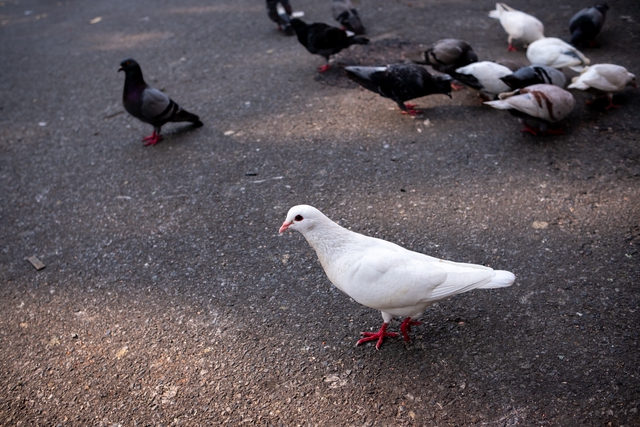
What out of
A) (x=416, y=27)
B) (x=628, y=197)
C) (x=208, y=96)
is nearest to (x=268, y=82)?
(x=208, y=96)

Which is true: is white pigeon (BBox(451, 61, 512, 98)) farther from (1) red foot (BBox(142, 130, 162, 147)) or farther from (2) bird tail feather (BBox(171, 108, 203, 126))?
(1) red foot (BBox(142, 130, 162, 147))

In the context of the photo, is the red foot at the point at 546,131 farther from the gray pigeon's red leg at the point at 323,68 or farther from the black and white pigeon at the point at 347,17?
the black and white pigeon at the point at 347,17

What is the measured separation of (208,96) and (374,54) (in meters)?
2.27

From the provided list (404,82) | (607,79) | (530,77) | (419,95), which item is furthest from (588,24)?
(404,82)

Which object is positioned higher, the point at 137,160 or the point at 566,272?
the point at 566,272

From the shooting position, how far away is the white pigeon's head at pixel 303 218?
2.58 meters

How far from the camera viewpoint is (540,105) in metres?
4.24

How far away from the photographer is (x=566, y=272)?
3.10 m

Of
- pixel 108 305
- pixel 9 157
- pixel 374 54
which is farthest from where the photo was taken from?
pixel 374 54

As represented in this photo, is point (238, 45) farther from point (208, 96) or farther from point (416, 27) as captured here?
point (416, 27)

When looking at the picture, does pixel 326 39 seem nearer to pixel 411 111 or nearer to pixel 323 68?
pixel 323 68

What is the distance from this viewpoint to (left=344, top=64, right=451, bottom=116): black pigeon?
189 inches

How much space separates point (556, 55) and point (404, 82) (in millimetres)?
1786

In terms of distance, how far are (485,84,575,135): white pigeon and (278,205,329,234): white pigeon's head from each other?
2.49 metres
